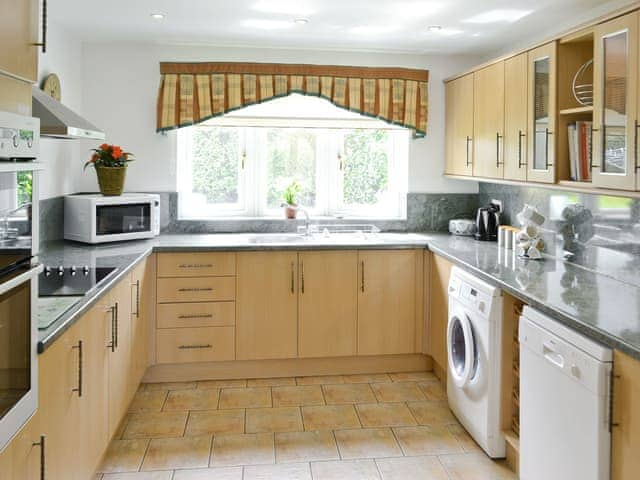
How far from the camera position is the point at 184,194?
4672mm

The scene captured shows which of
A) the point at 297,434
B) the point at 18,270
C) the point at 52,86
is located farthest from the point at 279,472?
the point at 52,86

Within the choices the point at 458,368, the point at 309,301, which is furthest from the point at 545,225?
the point at 309,301

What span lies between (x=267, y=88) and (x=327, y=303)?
1600 mm

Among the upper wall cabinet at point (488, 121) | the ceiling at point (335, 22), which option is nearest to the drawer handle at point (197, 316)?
the ceiling at point (335, 22)

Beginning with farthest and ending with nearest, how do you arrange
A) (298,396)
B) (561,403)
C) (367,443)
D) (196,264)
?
(196,264)
(298,396)
(367,443)
(561,403)

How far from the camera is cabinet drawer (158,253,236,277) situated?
3.92 meters

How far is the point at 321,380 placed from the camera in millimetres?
4117

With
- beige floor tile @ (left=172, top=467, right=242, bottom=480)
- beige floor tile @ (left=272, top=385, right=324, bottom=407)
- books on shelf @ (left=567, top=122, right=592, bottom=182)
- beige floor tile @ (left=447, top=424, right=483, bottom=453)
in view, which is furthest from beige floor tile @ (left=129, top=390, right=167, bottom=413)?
books on shelf @ (left=567, top=122, right=592, bottom=182)

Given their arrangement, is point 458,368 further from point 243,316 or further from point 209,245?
point 209,245

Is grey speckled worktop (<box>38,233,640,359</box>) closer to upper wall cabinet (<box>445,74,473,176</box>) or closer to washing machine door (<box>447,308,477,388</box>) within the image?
washing machine door (<box>447,308,477,388</box>)

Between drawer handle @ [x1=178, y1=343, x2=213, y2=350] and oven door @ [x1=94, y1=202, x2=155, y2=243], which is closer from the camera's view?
oven door @ [x1=94, y1=202, x2=155, y2=243]

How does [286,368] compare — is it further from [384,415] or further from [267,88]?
[267,88]

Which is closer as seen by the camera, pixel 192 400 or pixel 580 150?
pixel 580 150

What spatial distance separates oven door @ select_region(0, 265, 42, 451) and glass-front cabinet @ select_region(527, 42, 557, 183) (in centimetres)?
251
